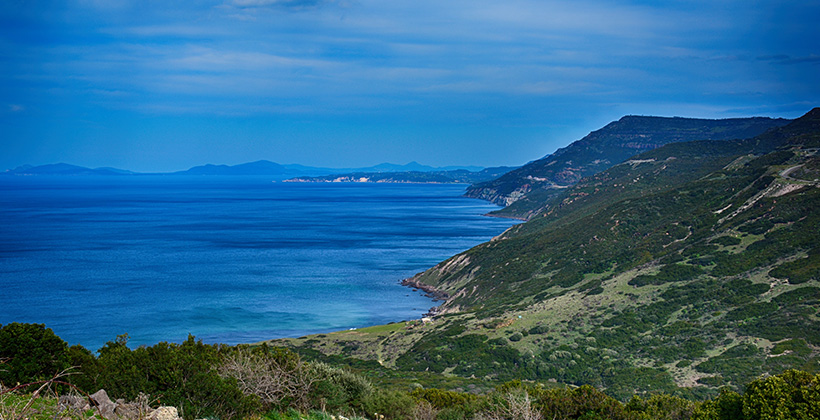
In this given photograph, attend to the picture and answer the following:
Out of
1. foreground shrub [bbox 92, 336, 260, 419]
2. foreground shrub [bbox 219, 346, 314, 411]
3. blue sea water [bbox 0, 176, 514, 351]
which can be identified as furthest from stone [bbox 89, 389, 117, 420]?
blue sea water [bbox 0, 176, 514, 351]

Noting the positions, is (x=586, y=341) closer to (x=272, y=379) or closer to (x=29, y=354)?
(x=272, y=379)

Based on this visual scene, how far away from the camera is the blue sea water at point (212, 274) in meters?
66.9

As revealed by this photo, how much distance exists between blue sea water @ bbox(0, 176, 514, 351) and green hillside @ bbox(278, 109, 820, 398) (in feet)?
35.6

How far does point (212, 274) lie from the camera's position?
3777 inches

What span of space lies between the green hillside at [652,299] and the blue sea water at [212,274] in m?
10.9

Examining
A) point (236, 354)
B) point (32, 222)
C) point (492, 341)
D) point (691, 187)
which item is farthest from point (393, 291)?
point (32, 222)

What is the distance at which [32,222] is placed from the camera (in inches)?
6304

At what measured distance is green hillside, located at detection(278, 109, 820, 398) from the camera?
42125 mm

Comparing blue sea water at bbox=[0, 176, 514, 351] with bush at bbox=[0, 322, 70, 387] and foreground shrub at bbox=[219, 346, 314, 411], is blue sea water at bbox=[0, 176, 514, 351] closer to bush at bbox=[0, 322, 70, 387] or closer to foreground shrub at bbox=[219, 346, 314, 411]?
foreground shrub at bbox=[219, 346, 314, 411]

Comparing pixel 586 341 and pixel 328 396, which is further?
pixel 586 341

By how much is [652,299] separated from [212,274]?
67.6 metres

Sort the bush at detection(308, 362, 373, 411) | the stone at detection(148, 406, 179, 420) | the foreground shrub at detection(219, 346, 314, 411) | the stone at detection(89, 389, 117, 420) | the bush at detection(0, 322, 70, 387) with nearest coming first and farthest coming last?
the stone at detection(89, 389, 117, 420)
the stone at detection(148, 406, 179, 420)
the bush at detection(0, 322, 70, 387)
the foreground shrub at detection(219, 346, 314, 411)
the bush at detection(308, 362, 373, 411)

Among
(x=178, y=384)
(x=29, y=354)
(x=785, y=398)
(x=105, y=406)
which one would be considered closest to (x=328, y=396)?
(x=178, y=384)

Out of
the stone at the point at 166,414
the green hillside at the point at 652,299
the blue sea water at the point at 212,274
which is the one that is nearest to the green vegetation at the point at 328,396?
the stone at the point at 166,414
